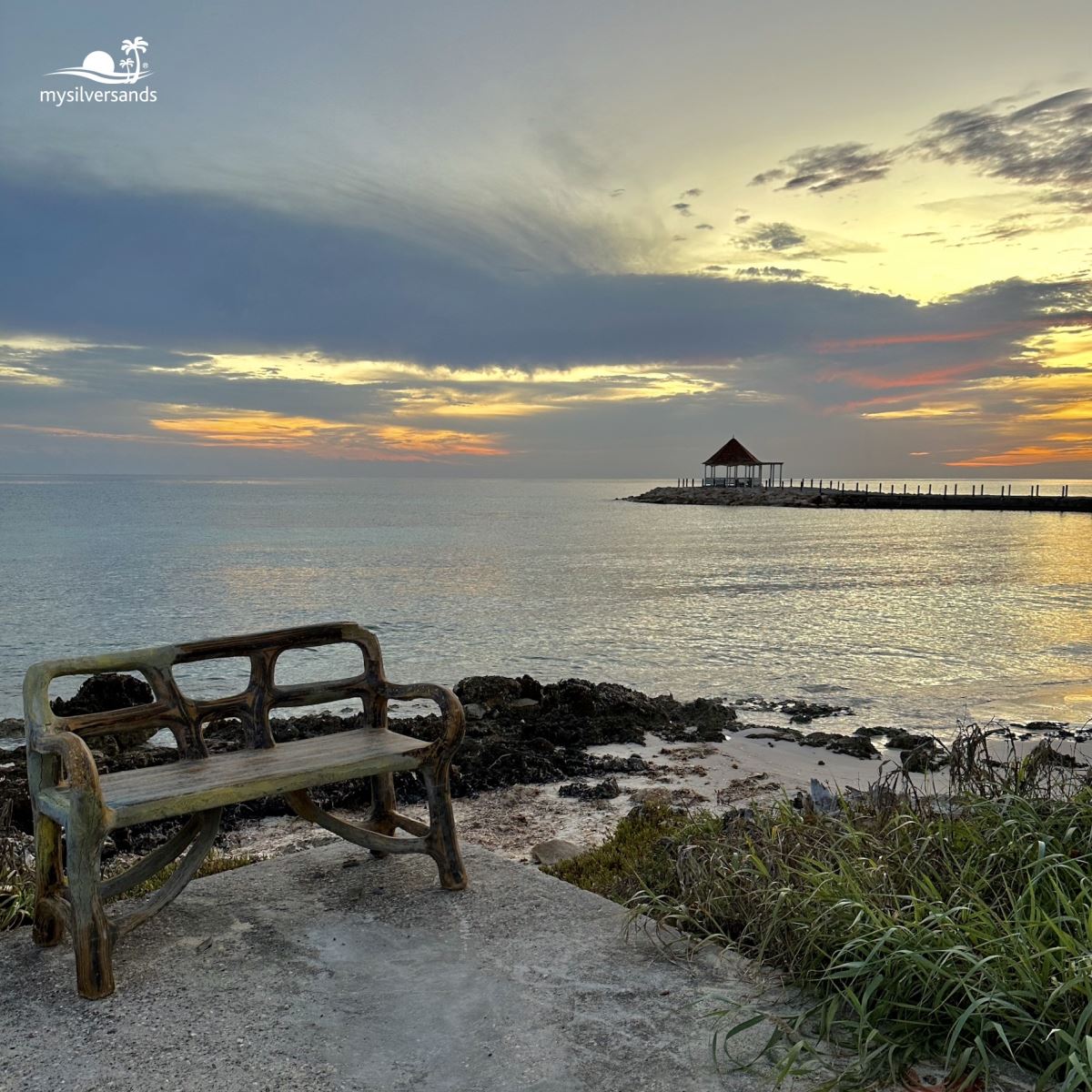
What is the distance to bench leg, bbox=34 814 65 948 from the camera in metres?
3.48

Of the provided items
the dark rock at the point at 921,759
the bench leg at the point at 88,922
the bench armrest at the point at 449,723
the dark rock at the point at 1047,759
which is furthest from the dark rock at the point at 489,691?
the bench leg at the point at 88,922

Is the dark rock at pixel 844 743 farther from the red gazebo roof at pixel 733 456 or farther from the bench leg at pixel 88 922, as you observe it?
the red gazebo roof at pixel 733 456

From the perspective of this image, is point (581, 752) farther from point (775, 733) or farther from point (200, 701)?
point (200, 701)

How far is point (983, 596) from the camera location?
27391 mm

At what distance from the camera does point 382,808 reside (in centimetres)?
452

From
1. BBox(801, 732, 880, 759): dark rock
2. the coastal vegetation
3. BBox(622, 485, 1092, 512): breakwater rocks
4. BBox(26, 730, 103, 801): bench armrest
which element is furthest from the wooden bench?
BBox(622, 485, 1092, 512): breakwater rocks

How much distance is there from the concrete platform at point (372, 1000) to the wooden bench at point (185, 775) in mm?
195

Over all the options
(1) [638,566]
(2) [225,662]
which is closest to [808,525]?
(1) [638,566]

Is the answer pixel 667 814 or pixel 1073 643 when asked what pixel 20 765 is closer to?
pixel 667 814

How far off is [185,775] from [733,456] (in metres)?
104

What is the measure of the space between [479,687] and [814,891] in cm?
879

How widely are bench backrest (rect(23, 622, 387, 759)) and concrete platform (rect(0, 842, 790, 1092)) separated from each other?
0.76 metres

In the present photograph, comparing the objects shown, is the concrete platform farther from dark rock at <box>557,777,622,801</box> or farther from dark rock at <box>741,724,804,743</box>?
dark rock at <box>741,724,804,743</box>

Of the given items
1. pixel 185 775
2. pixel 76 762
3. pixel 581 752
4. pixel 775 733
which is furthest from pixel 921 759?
pixel 76 762
